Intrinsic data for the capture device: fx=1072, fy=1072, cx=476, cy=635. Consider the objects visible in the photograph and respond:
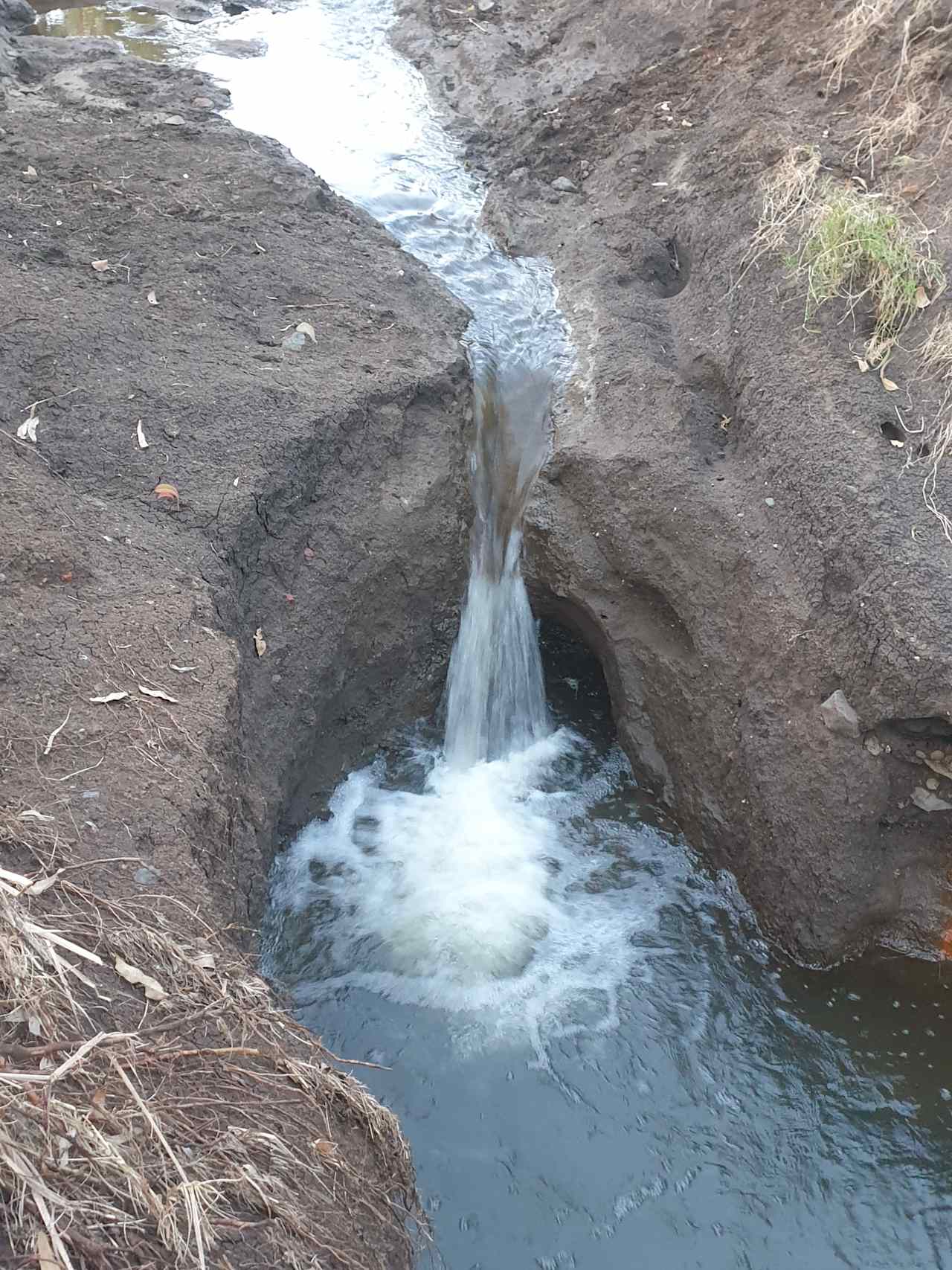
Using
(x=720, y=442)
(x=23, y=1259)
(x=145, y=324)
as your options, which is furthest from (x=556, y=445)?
(x=23, y=1259)

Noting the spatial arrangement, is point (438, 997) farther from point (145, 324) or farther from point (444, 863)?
point (145, 324)

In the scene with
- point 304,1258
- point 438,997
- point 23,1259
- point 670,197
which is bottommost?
point 438,997

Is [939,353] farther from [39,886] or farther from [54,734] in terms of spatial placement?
[39,886]

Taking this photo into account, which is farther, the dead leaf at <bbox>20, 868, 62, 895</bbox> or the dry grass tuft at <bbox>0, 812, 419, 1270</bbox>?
the dead leaf at <bbox>20, 868, 62, 895</bbox>

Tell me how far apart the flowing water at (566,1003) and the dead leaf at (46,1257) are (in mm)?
1724

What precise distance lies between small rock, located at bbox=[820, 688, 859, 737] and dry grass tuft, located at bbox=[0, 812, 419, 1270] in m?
2.23

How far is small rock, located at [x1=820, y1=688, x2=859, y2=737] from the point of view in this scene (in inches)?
158

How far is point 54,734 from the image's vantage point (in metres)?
3.18

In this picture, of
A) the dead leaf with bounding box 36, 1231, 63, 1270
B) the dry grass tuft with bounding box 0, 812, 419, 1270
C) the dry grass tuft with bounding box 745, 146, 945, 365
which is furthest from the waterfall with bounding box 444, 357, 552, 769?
the dead leaf with bounding box 36, 1231, 63, 1270

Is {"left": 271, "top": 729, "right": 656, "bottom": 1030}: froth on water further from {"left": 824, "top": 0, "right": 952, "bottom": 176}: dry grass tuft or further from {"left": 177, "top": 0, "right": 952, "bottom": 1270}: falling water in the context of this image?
{"left": 824, "top": 0, "right": 952, "bottom": 176}: dry grass tuft

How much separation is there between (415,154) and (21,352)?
395 cm

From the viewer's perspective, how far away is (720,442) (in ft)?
16.0

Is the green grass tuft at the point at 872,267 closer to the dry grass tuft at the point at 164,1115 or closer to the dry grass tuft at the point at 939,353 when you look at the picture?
the dry grass tuft at the point at 939,353

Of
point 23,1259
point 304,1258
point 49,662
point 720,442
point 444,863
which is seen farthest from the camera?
point 720,442
